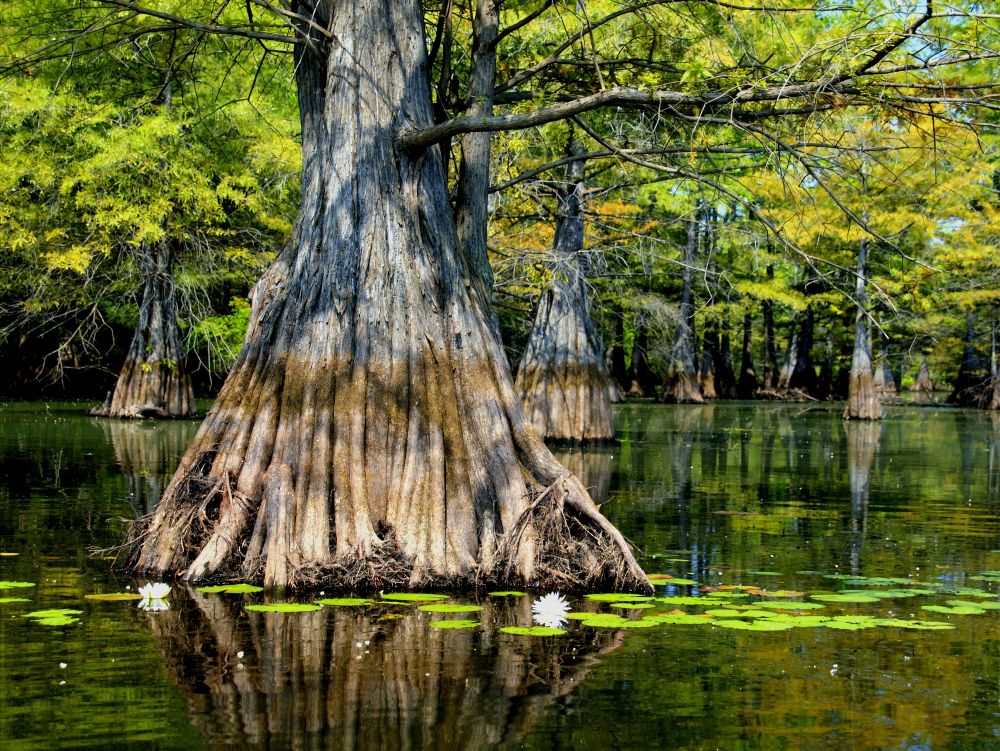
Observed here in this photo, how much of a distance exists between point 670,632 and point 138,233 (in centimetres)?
2058

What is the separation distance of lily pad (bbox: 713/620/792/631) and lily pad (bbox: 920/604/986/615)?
122 cm

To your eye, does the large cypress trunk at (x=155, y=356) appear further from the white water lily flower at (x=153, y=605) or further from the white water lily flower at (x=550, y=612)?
the white water lily flower at (x=550, y=612)

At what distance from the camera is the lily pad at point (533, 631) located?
649 centimetres

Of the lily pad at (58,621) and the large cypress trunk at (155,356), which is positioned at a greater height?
the large cypress trunk at (155,356)

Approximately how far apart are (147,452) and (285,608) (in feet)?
36.8

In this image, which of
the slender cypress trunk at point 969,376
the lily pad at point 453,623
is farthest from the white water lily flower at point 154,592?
the slender cypress trunk at point 969,376

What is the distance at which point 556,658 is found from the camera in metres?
5.98

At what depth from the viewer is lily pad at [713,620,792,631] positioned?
667 centimetres

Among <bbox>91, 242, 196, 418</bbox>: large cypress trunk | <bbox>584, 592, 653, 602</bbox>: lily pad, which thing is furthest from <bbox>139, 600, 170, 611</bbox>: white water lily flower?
<bbox>91, 242, 196, 418</bbox>: large cypress trunk

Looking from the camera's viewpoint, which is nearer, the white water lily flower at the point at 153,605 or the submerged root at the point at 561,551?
the white water lily flower at the point at 153,605

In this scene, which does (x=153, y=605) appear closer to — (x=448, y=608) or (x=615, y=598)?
(x=448, y=608)

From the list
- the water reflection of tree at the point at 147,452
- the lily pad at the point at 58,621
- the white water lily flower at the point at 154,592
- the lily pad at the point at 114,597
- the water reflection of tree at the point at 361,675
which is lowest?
the water reflection of tree at the point at 361,675

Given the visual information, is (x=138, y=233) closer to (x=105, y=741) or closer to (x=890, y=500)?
(x=890, y=500)

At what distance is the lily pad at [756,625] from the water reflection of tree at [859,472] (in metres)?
A: 2.40
